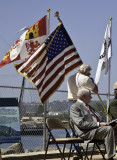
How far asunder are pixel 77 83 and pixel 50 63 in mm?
1080

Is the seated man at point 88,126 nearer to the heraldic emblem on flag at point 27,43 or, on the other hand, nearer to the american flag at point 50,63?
the american flag at point 50,63

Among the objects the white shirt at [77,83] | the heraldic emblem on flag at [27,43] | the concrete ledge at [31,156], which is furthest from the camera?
the heraldic emblem on flag at [27,43]

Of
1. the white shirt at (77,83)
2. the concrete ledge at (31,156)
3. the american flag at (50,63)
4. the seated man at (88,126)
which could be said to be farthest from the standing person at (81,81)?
the concrete ledge at (31,156)

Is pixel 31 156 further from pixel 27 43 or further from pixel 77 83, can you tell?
pixel 27 43

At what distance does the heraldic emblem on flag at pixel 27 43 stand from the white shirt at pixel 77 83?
4.99ft

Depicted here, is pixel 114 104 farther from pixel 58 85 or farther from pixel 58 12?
pixel 58 12

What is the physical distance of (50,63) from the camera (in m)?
9.26

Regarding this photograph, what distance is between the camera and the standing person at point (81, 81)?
8.28 meters

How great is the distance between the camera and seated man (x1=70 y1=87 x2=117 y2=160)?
7156mm

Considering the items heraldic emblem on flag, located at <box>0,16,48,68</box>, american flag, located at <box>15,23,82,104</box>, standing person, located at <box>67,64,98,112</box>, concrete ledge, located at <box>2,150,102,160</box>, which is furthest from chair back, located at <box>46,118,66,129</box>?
heraldic emblem on flag, located at <box>0,16,48,68</box>

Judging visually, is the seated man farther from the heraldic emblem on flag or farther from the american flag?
the heraldic emblem on flag

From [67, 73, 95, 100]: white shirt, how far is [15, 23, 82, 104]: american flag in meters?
0.72

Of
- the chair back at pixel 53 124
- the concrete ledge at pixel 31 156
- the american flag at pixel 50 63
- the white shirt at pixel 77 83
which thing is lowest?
the concrete ledge at pixel 31 156

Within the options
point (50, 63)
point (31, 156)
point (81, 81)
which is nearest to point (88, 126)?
point (81, 81)
